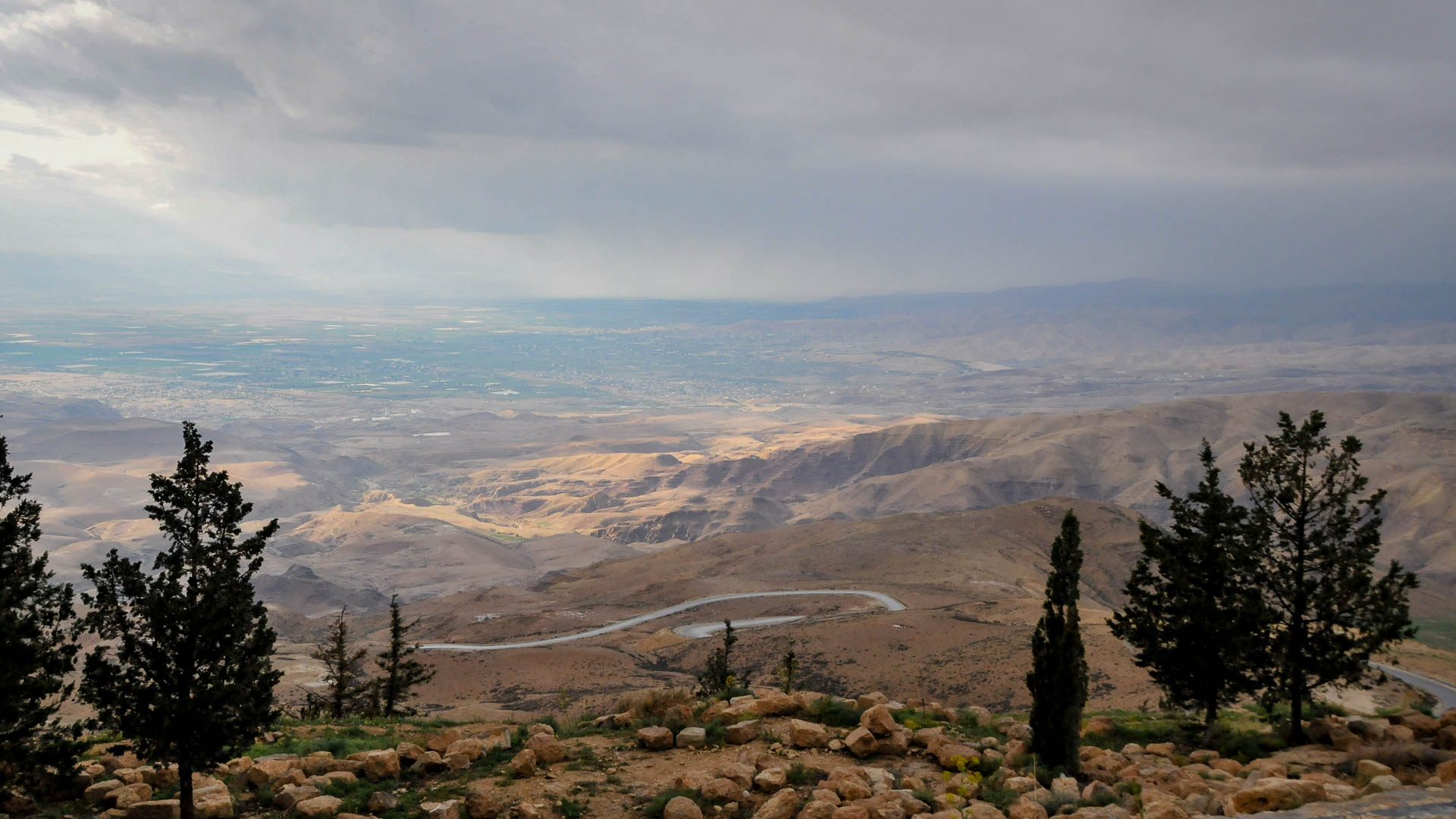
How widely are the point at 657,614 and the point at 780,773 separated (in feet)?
167

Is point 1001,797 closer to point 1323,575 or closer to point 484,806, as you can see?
point 484,806

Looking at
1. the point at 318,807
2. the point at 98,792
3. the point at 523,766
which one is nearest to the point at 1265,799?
the point at 523,766

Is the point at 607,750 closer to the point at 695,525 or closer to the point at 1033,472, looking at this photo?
the point at 695,525

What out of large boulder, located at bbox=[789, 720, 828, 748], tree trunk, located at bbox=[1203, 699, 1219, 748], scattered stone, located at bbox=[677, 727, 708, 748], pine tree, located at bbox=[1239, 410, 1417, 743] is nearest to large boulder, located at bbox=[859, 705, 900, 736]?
large boulder, located at bbox=[789, 720, 828, 748]

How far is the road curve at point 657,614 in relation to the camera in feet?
182

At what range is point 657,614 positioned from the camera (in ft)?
210

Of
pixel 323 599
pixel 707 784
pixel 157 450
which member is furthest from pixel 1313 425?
pixel 157 450

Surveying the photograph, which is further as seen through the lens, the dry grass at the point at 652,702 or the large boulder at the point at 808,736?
the dry grass at the point at 652,702

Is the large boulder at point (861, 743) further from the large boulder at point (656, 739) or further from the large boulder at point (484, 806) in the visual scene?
the large boulder at point (484, 806)

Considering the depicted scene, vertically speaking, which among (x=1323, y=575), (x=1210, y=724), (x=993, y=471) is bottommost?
→ (x=993, y=471)

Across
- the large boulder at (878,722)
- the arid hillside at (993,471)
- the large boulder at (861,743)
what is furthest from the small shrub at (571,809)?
the arid hillside at (993,471)

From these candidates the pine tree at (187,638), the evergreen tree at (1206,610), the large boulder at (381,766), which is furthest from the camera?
the evergreen tree at (1206,610)

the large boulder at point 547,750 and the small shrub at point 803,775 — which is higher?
the small shrub at point 803,775

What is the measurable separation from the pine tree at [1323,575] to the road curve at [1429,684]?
14470mm
